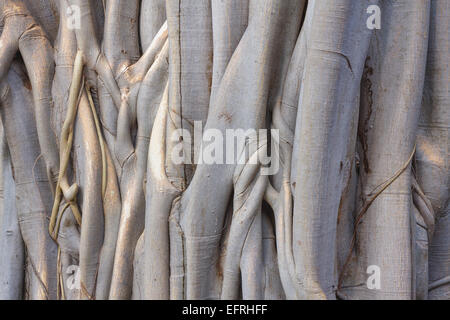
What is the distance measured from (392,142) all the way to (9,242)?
3.61ft

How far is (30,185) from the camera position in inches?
60.4

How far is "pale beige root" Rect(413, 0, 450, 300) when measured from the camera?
1.20 metres

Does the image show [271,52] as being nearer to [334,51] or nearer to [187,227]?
[334,51]

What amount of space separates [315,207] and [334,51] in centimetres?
32

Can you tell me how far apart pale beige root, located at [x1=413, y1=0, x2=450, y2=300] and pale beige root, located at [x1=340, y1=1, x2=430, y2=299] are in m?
0.07

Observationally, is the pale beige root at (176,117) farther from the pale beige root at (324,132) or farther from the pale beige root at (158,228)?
the pale beige root at (324,132)

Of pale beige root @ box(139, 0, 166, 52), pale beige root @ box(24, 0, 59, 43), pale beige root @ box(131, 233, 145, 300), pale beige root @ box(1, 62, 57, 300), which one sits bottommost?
pale beige root @ box(131, 233, 145, 300)

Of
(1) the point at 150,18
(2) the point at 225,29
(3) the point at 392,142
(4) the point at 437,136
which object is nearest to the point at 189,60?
(2) the point at 225,29

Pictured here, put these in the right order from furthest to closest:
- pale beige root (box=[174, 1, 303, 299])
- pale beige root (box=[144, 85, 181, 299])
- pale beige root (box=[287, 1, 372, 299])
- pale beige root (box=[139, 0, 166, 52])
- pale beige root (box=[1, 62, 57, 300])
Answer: pale beige root (box=[1, 62, 57, 300]) → pale beige root (box=[139, 0, 166, 52]) → pale beige root (box=[144, 85, 181, 299]) → pale beige root (box=[174, 1, 303, 299]) → pale beige root (box=[287, 1, 372, 299])

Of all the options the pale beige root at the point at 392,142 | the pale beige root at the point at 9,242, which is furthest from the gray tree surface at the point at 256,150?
the pale beige root at the point at 9,242

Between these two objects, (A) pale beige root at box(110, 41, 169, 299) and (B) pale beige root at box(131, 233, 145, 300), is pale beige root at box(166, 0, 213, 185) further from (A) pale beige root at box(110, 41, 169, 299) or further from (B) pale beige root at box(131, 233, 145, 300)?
(B) pale beige root at box(131, 233, 145, 300)

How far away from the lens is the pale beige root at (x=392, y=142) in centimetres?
115

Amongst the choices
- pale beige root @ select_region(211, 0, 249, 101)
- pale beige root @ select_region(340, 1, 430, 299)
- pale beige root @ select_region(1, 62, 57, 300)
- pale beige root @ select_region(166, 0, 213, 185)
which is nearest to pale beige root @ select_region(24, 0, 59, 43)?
pale beige root @ select_region(1, 62, 57, 300)
